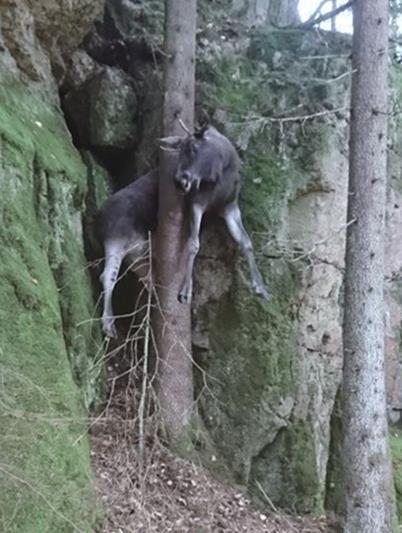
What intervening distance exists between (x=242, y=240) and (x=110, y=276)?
5.54 ft

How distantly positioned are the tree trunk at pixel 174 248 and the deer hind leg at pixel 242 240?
2.13ft

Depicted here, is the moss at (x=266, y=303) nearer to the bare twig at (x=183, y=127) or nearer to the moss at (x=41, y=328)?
the bare twig at (x=183, y=127)

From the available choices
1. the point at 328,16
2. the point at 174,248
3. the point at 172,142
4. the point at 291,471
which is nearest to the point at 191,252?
the point at 174,248

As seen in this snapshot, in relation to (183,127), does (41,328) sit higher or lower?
lower

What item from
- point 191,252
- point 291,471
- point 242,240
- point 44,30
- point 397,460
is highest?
point 44,30

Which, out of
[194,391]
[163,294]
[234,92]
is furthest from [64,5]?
[194,391]

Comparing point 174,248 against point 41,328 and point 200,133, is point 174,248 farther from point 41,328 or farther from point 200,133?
point 41,328

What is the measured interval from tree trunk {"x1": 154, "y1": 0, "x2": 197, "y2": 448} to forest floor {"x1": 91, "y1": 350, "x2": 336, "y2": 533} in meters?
0.40

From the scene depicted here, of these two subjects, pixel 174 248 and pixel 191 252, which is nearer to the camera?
pixel 191 252

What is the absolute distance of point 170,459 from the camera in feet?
23.3

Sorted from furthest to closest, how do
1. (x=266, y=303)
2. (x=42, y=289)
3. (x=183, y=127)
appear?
(x=266, y=303) < (x=183, y=127) < (x=42, y=289)

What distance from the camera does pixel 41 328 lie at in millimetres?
5496

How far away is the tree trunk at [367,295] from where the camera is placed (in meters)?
6.70

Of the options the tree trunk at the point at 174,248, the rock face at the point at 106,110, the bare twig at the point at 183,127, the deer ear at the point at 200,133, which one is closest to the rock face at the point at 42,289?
the rock face at the point at 106,110
